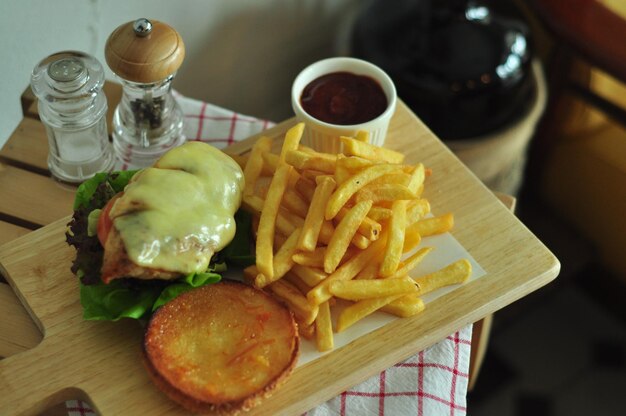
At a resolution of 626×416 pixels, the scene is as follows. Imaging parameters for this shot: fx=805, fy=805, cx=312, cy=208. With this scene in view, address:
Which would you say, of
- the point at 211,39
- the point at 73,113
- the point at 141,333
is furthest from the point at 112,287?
the point at 211,39

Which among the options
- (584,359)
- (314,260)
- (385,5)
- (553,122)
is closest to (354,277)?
(314,260)

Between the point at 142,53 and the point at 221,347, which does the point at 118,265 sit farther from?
the point at 142,53

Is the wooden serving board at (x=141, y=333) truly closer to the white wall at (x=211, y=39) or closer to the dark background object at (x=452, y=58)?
the white wall at (x=211, y=39)

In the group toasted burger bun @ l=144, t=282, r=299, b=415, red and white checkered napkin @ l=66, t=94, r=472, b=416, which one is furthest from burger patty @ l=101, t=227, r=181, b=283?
red and white checkered napkin @ l=66, t=94, r=472, b=416

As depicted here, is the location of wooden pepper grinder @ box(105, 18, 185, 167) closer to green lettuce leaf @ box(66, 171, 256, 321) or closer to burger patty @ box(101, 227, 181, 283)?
green lettuce leaf @ box(66, 171, 256, 321)

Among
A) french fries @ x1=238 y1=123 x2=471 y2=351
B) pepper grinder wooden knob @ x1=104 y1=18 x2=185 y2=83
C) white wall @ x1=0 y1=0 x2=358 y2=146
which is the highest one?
pepper grinder wooden knob @ x1=104 y1=18 x2=185 y2=83

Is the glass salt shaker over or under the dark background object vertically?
over
